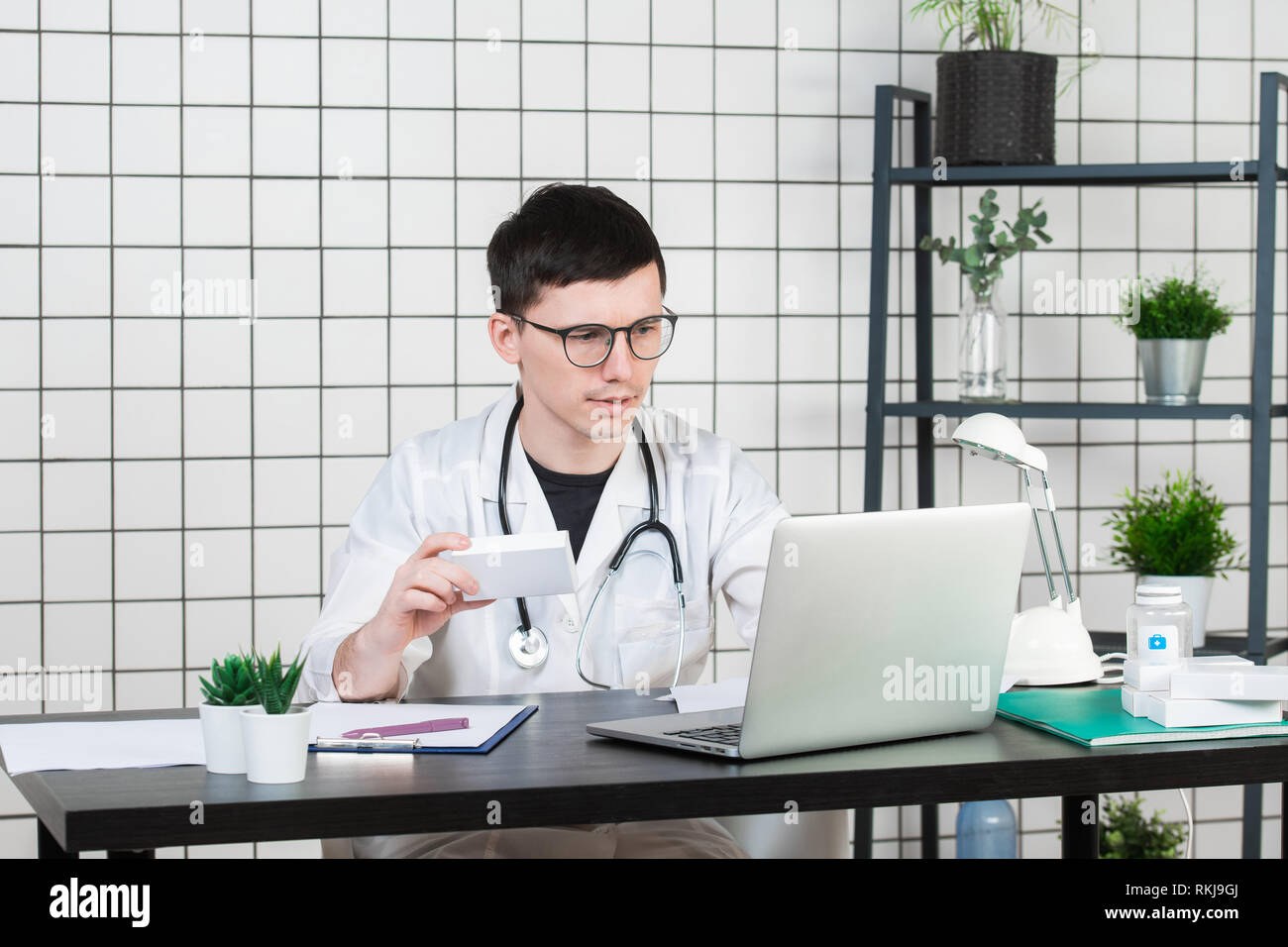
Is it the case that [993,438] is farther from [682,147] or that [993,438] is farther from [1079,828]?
[682,147]

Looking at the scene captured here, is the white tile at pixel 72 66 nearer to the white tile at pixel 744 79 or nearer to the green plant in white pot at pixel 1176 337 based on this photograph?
the white tile at pixel 744 79

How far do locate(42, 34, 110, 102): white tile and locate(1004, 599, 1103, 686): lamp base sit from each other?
2210 mm

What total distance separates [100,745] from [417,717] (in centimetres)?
36

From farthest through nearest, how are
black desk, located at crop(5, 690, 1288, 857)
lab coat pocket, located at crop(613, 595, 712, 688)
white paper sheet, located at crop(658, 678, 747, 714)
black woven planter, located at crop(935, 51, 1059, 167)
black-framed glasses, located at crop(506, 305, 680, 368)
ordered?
black woven planter, located at crop(935, 51, 1059, 167)
lab coat pocket, located at crop(613, 595, 712, 688)
black-framed glasses, located at crop(506, 305, 680, 368)
white paper sheet, located at crop(658, 678, 747, 714)
black desk, located at crop(5, 690, 1288, 857)

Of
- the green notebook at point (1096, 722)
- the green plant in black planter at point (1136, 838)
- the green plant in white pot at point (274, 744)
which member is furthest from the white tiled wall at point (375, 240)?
the green plant in white pot at point (274, 744)

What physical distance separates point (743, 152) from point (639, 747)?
1.88 meters

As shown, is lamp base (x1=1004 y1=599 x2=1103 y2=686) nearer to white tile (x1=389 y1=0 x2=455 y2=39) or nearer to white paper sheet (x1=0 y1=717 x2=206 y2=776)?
white paper sheet (x1=0 y1=717 x2=206 y2=776)

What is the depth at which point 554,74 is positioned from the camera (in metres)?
2.95

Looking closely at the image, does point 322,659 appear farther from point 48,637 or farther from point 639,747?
point 48,637

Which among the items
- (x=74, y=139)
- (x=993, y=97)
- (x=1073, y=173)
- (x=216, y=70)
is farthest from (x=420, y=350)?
(x=1073, y=173)

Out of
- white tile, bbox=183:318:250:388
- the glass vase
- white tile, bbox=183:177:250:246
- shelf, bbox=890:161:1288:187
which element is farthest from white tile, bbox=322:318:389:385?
the glass vase

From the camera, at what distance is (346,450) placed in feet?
9.62

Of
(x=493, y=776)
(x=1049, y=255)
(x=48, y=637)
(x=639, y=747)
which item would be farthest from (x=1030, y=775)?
(x=48, y=637)

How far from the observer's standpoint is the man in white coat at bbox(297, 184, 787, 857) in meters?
2.06
